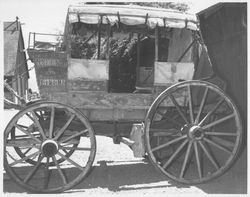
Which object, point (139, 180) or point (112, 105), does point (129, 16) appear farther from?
point (139, 180)

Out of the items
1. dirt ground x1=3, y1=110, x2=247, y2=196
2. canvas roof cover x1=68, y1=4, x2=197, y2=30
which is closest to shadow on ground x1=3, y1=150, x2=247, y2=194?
dirt ground x1=3, y1=110, x2=247, y2=196

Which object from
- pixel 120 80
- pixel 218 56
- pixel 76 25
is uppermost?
pixel 76 25

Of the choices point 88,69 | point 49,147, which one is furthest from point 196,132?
point 49,147

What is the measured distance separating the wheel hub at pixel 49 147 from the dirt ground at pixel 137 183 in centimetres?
60

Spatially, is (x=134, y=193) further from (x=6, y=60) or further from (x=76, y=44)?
(x=6, y=60)

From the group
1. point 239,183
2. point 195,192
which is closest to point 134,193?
point 195,192

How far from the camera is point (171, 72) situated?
15.5 ft

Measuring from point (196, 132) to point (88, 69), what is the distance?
184cm

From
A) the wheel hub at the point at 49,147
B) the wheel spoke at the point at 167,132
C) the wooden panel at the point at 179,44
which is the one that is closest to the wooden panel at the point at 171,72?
the wooden panel at the point at 179,44

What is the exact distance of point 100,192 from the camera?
14.5 feet

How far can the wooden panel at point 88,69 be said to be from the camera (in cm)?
443

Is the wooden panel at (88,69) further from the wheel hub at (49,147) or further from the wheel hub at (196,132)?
the wheel hub at (196,132)

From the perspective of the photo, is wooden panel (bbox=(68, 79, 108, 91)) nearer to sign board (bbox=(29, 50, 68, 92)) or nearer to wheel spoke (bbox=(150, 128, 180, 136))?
sign board (bbox=(29, 50, 68, 92))

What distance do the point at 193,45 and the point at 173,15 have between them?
2.28 feet
